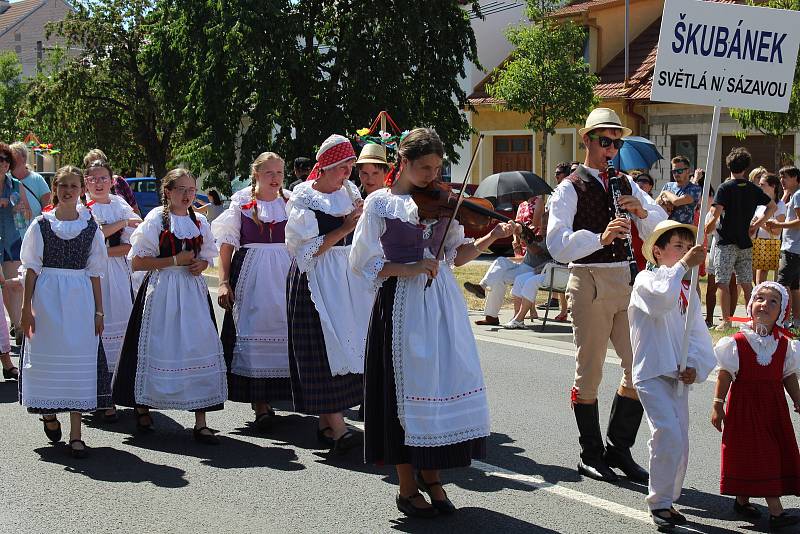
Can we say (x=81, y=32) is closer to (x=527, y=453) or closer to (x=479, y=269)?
(x=479, y=269)

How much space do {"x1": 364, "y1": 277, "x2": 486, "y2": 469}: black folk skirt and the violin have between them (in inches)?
15.8

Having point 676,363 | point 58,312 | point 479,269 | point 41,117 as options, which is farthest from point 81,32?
point 676,363

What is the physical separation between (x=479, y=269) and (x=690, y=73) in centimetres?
1536

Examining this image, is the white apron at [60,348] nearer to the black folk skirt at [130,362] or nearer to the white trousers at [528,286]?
the black folk skirt at [130,362]

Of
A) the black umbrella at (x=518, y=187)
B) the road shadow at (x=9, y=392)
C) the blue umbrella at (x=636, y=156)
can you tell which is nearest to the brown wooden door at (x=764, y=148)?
the blue umbrella at (x=636, y=156)

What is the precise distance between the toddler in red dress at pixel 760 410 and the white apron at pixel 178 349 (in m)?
3.54

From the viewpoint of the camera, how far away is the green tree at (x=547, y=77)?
28.5 metres

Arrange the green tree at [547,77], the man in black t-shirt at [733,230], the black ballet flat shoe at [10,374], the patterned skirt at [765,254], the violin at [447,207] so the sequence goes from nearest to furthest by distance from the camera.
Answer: the violin at [447,207], the black ballet flat shoe at [10,374], the man in black t-shirt at [733,230], the patterned skirt at [765,254], the green tree at [547,77]

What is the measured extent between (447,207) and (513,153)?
1223 inches

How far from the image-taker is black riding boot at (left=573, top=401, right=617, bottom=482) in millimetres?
6414

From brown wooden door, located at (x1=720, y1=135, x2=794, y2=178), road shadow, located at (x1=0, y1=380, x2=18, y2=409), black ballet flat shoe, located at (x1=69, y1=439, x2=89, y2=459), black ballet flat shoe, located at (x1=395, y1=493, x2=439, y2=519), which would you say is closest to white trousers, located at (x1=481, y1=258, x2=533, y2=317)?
road shadow, located at (x1=0, y1=380, x2=18, y2=409)

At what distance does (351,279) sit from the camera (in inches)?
289

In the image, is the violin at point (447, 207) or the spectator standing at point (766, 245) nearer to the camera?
the violin at point (447, 207)

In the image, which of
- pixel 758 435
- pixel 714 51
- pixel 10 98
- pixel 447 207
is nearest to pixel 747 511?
pixel 758 435
